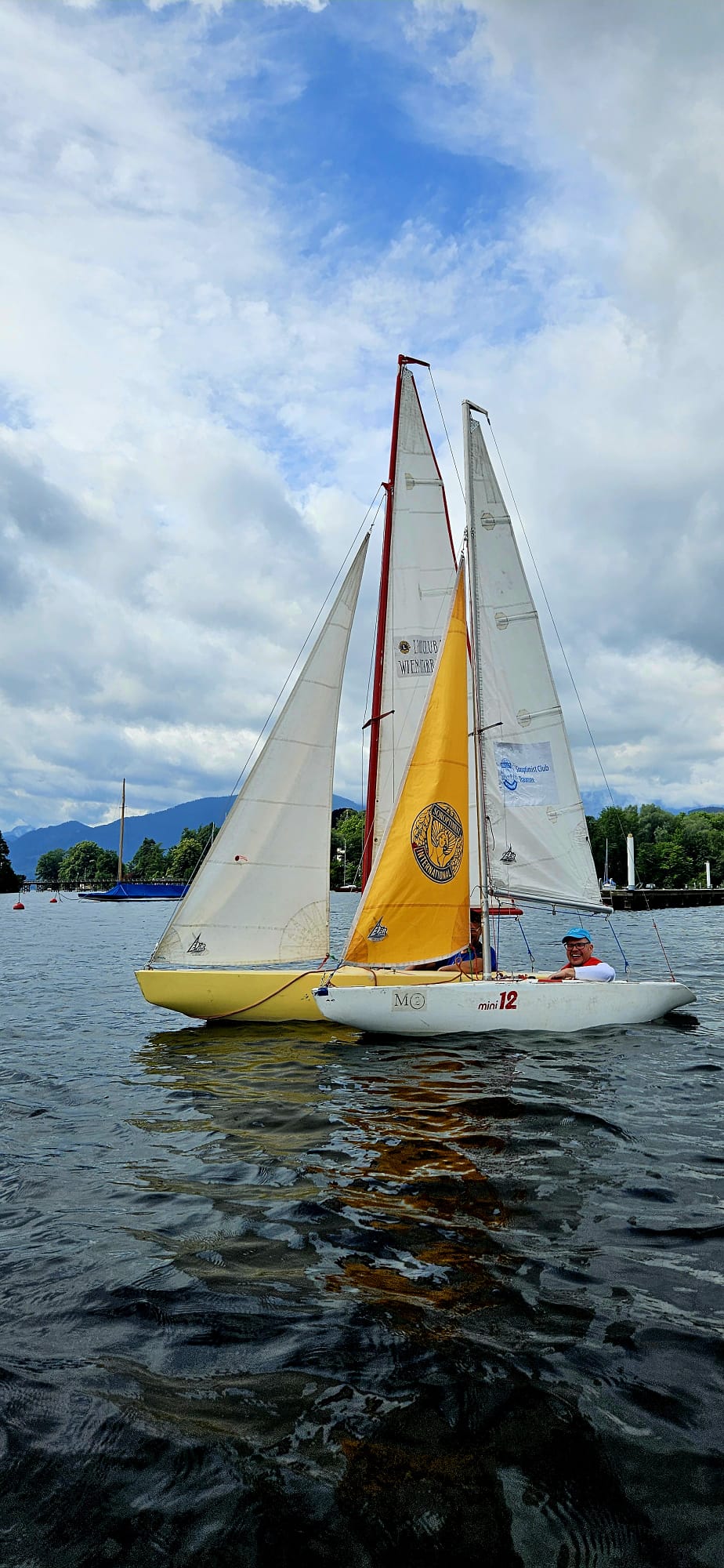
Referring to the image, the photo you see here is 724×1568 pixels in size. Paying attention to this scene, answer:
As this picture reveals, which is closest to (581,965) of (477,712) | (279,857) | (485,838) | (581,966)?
(581,966)

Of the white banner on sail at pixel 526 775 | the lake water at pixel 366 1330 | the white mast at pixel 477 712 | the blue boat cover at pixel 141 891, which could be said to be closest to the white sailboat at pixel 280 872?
the white mast at pixel 477 712

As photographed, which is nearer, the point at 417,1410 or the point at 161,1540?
the point at 161,1540

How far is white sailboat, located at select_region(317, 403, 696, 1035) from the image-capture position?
48.1 ft

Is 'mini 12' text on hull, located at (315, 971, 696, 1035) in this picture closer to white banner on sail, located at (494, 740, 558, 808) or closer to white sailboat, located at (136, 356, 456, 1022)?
white sailboat, located at (136, 356, 456, 1022)

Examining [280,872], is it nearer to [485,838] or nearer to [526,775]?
[485,838]

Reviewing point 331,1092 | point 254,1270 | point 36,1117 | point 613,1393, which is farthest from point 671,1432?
point 36,1117

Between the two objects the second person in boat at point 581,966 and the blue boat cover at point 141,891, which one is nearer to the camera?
the second person in boat at point 581,966

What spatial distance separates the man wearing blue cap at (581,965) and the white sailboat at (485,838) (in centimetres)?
44

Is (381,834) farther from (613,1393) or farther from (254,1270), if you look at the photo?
(613,1393)

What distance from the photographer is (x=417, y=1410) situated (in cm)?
447

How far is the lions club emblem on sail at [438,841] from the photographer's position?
15547mm

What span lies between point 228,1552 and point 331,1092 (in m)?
8.25

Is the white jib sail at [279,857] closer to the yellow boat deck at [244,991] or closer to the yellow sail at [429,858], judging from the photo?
the yellow boat deck at [244,991]

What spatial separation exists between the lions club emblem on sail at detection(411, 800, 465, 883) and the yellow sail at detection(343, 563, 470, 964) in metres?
0.01
